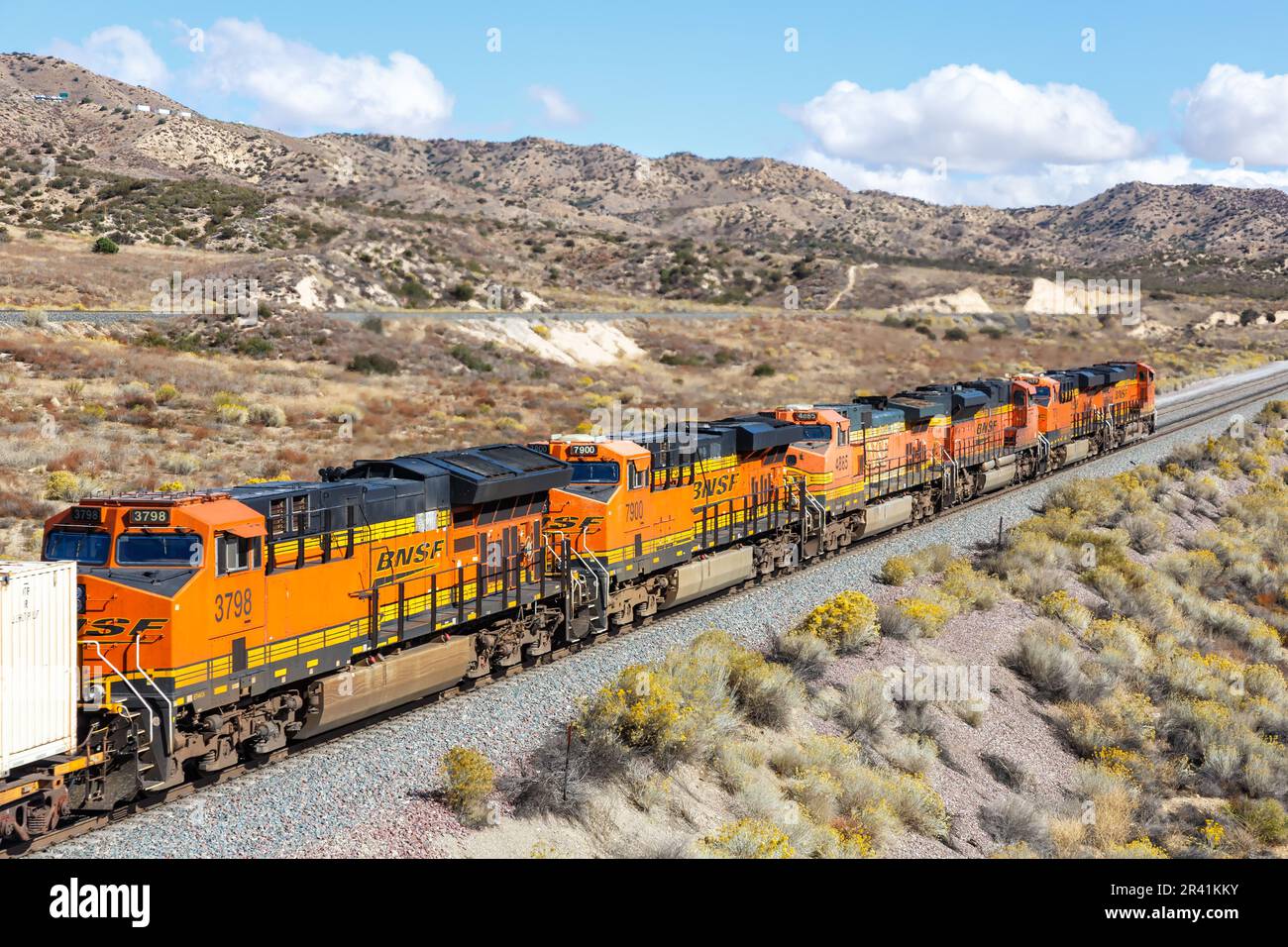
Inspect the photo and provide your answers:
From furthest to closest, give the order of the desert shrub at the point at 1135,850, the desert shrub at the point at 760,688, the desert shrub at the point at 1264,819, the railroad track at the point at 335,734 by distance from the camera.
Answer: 1. the desert shrub at the point at 760,688
2. the desert shrub at the point at 1264,819
3. the desert shrub at the point at 1135,850
4. the railroad track at the point at 335,734

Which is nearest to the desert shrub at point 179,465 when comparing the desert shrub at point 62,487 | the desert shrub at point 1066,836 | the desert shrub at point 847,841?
the desert shrub at point 62,487

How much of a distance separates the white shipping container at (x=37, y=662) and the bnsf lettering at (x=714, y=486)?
45.5 feet

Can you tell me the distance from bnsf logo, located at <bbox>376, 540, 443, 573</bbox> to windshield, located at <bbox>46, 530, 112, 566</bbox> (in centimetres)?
394

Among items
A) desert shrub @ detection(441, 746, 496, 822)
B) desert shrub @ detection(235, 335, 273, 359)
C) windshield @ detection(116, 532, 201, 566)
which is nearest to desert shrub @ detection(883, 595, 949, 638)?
desert shrub @ detection(441, 746, 496, 822)

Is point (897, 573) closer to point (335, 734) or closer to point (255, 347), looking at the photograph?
point (335, 734)

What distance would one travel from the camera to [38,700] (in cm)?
1118

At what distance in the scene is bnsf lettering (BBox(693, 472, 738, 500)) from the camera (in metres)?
23.7

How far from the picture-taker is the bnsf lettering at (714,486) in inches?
933

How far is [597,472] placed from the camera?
20875 millimetres

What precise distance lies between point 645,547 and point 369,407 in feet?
79.2

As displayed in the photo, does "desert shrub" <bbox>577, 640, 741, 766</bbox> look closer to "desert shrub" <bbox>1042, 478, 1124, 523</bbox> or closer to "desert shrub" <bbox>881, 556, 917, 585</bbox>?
"desert shrub" <bbox>881, 556, 917, 585</bbox>

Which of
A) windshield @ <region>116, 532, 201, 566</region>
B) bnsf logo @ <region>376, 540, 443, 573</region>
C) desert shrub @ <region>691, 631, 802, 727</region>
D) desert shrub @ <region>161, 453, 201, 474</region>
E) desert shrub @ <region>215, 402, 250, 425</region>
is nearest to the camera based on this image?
windshield @ <region>116, 532, 201, 566</region>

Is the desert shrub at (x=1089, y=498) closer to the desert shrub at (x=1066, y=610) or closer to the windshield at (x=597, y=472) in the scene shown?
the desert shrub at (x=1066, y=610)

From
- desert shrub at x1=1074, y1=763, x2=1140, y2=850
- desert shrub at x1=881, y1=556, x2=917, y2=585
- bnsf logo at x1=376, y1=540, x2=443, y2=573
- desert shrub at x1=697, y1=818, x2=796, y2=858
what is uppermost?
bnsf logo at x1=376, y1=540, x2=443, y2=573
